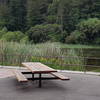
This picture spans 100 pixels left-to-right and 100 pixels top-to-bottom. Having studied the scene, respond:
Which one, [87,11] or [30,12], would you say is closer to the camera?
[87,11]

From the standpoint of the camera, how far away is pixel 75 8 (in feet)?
142

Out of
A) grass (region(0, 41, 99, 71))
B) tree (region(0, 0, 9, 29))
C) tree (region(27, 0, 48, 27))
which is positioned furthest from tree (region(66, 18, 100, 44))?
grass (region(0, 41, 99, 71))

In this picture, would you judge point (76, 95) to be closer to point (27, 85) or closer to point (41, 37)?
point (27, 85)

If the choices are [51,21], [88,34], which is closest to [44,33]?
[88,34]

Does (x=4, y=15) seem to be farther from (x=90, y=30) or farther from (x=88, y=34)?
(x=90, y=30)

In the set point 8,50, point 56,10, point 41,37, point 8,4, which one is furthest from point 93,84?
point 8,4

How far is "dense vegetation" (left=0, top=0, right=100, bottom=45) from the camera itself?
35625 millimetres

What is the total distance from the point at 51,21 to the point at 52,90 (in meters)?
39.9

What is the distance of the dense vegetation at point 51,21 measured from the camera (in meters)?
35.6

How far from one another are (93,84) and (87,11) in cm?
3790

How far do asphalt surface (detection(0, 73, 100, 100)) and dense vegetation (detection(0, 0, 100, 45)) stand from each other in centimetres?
2539

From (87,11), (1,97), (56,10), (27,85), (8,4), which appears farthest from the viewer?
(8,4)

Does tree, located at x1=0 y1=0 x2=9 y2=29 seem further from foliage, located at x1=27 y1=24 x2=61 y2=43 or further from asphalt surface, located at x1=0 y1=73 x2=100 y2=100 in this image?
asphalt surface, located at x1=0 y1=73 x2=100 y2=100

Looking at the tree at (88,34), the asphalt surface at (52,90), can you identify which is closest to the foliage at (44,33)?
the tree at (88,34)
